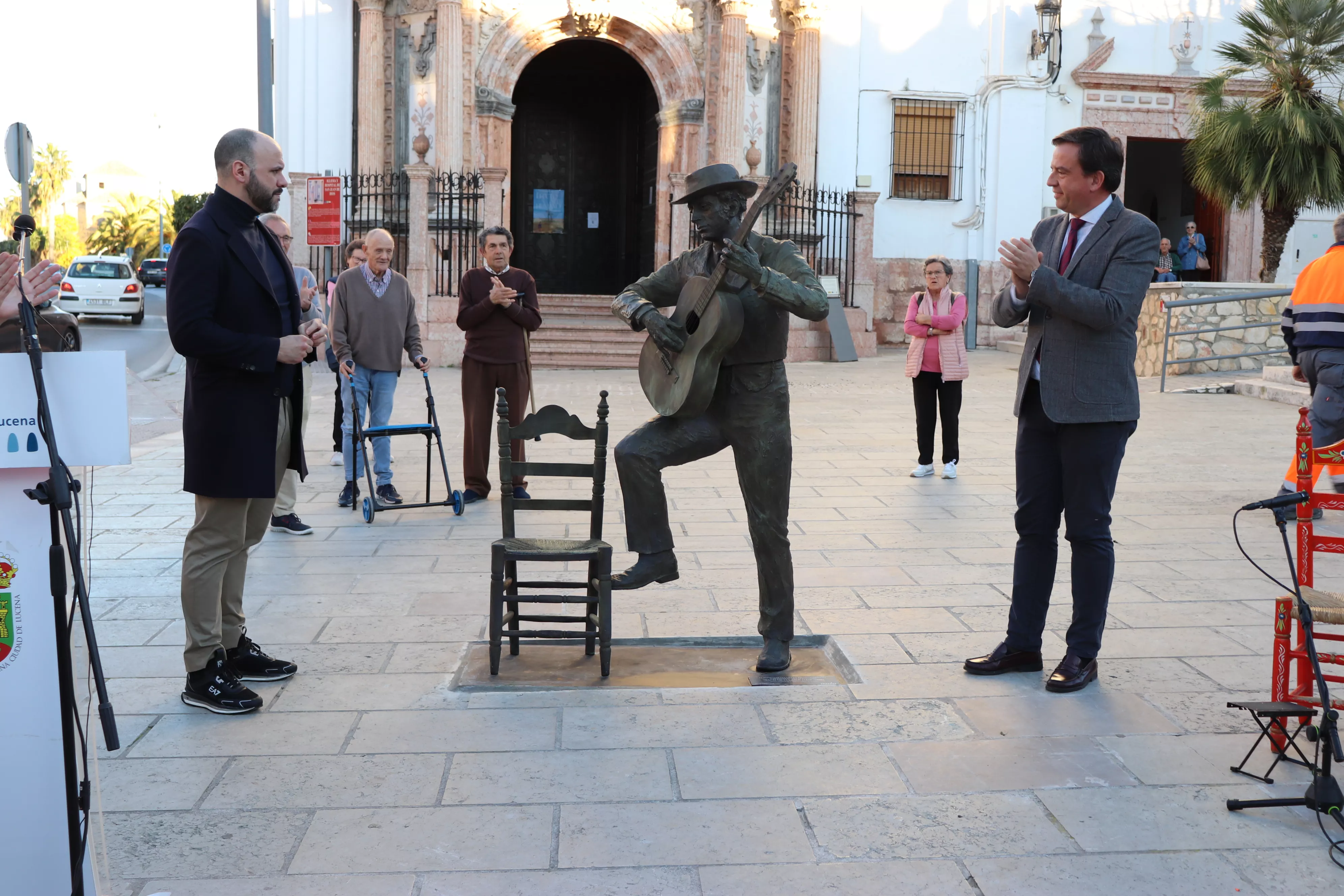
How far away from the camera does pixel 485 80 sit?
20.2 m

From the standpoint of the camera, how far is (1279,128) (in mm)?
18094

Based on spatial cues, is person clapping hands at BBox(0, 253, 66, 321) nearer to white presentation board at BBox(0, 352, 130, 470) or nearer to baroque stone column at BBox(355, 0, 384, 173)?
white presentation board at BBox(0, 352, 130, 470)

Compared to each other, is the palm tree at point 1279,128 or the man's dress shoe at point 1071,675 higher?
the palm tree at point 1279,128

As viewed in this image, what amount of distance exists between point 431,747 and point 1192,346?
1462cm

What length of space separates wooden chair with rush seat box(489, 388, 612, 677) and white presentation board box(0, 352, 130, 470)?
6.70ft

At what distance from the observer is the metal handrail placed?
51.2 feet

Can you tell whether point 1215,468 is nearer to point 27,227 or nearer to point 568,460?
point 568,460

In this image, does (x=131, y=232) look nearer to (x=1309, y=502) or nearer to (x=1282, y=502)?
(x=1309, y=502)

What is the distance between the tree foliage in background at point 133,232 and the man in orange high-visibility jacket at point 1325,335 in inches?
3358

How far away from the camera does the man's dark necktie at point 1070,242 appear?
4688 mm

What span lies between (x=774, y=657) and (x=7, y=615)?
2851mm

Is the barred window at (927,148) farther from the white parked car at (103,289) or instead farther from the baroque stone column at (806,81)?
the white parked car at (103,289)

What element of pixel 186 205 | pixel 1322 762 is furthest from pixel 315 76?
pixel 186 205

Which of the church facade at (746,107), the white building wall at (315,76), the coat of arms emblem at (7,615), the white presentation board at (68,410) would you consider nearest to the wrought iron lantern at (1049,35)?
the church facade at (746,107)
